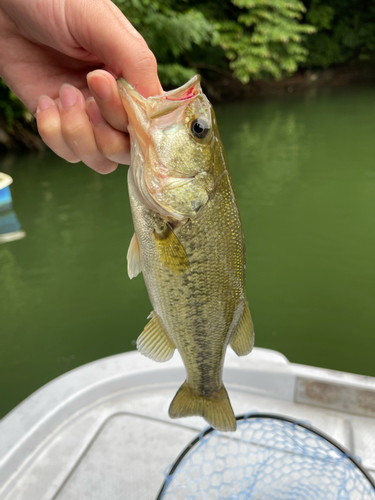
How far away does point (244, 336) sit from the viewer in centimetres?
137

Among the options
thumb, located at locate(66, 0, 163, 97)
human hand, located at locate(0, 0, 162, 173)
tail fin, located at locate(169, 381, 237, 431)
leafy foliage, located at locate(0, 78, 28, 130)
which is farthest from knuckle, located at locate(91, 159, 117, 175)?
leafy foliage, located at locate(0, 78, 28, 130)

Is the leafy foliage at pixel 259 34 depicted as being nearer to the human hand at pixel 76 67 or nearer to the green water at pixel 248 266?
the green water at pixel 248 266

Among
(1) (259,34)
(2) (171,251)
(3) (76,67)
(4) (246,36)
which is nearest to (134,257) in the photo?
(2) (171,251)

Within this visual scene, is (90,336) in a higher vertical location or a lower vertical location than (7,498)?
lower

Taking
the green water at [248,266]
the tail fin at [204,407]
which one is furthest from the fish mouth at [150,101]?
the green water at [248,266]

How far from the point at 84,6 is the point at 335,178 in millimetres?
6990

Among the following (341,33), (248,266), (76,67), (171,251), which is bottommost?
(248,266)

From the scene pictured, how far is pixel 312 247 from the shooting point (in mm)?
5039

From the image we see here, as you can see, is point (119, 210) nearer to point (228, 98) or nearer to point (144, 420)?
point (144, 420)

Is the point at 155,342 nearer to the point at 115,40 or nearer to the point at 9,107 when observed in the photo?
the point at 115,40

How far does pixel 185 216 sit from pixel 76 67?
902 millimetres

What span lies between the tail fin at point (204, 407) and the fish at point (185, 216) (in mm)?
235

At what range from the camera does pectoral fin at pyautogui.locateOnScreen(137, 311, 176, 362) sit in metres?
1.34

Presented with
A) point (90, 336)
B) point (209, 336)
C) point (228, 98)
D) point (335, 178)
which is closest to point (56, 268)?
point (90, 336)
